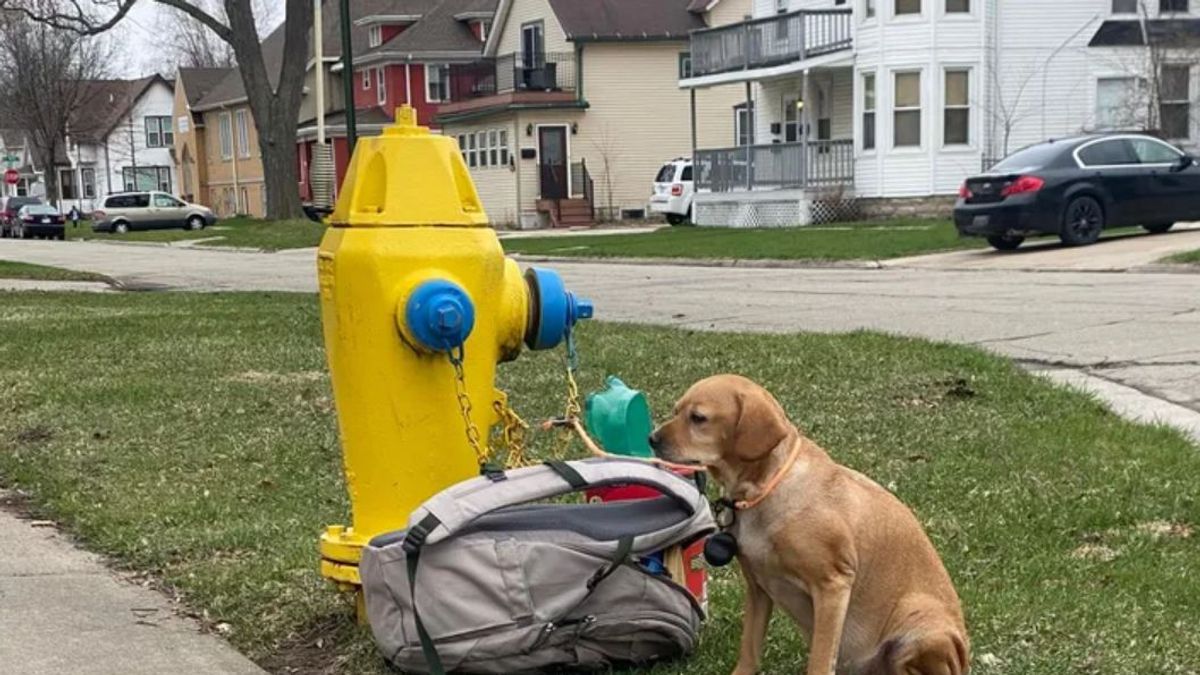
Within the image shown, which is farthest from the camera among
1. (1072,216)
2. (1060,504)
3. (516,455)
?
(1072,216)

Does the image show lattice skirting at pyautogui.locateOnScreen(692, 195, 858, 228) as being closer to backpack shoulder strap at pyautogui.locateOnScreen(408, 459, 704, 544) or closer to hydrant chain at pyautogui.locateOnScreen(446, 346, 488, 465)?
hydrant chain at pyautogui.locateOnScreen(446, 346, 488, 465)

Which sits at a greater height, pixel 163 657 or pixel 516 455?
pixel 516 455

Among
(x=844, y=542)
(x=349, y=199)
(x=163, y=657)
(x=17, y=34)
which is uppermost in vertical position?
(x=17, y=34)

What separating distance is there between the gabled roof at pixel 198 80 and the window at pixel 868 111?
48897 millimetres

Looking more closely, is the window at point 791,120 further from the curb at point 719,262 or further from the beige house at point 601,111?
the curb at point 719,262

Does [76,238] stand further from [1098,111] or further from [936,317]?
[936,317]

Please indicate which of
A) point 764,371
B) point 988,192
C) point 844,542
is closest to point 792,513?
point 844,542

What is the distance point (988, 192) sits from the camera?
19672 millimetres

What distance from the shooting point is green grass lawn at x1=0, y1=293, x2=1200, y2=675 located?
3.95 metres

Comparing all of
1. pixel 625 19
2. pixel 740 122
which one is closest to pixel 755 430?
pixel 740 122

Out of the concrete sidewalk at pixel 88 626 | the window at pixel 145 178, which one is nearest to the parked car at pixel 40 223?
the window at pixel 145 178

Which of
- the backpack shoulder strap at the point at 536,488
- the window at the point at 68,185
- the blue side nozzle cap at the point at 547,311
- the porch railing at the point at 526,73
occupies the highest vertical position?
the porch railing at the point at 526,73

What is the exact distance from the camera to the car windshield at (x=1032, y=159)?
19422 mm

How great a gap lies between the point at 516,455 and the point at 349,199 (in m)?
0.94
